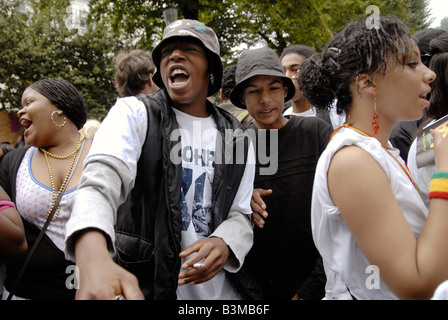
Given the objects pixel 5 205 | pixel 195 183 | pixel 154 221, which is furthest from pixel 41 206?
pixel 195 183

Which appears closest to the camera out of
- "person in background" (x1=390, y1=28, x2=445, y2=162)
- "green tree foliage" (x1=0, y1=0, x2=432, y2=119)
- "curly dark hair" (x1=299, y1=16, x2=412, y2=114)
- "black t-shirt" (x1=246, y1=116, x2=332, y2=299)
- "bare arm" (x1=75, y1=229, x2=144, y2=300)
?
"bare arm" (x1=75, y1=229, x2=144, y2=300)

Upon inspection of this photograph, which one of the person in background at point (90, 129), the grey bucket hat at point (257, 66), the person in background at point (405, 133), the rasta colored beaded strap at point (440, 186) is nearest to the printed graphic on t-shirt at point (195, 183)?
the grey bucket hat at point (257, 66)

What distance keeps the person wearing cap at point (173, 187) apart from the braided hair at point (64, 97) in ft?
2.64

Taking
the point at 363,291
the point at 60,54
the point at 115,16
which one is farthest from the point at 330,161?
the point at 60,54

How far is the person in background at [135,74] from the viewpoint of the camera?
3611mm

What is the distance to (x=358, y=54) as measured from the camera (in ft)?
5.37

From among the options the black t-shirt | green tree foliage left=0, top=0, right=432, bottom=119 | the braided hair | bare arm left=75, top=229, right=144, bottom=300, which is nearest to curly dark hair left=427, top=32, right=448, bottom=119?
the black t-shirt

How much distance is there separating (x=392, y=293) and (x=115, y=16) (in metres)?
13.3

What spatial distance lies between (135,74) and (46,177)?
167 cm

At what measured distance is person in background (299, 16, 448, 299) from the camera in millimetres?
1296

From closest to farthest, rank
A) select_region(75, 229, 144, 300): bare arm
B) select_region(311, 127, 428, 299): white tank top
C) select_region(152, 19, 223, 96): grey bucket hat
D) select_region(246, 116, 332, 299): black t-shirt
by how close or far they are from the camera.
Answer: select_region(75, 229, 144, 300): bare arm < select_region(311, 127, 428, 299): white tank top < select_region(152, 19, 223, 96): grey bucket hat < select_region(246, 116, 332, 299): black t-shirt

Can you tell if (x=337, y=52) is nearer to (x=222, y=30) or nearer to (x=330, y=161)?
(x=330, y=161)

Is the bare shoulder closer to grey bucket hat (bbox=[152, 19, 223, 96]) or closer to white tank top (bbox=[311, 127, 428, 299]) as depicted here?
white tank top (bbox=[311, 127, 428, 299])
